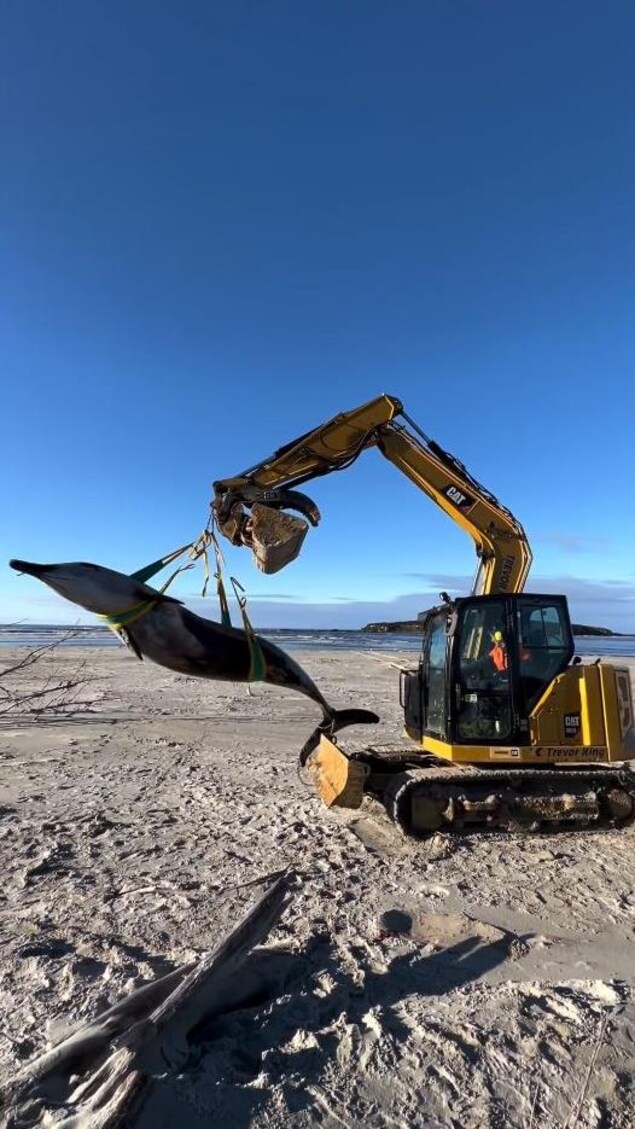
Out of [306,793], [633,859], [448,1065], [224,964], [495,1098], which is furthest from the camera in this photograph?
[306,793]

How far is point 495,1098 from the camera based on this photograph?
329cm

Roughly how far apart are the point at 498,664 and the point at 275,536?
10.8 ft

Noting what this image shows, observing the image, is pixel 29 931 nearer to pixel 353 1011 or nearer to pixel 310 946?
pixel 310 946

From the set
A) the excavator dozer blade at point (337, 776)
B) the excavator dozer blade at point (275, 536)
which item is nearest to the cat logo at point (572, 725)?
the excavator dozer blade at point (337, 776)

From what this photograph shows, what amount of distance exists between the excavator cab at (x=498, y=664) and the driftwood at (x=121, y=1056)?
4.26m

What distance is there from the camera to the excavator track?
7.23m

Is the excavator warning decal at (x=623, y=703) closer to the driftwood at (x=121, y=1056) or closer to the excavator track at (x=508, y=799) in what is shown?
the excavator track at (x=508, y=799)

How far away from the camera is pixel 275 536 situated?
5891 mm

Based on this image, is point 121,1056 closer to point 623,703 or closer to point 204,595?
point 204,595

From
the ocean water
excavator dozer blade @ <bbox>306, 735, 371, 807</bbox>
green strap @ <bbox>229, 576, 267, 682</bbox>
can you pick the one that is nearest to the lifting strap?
green strap @ <bbox>229, 576, 267, 682</bbox>

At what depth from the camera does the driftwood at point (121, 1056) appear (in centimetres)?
283

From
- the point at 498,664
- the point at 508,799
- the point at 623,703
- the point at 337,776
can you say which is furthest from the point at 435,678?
the point at 623,703

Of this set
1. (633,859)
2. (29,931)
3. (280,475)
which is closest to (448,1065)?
(29,931)

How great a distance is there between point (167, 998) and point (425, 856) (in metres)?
3.84
